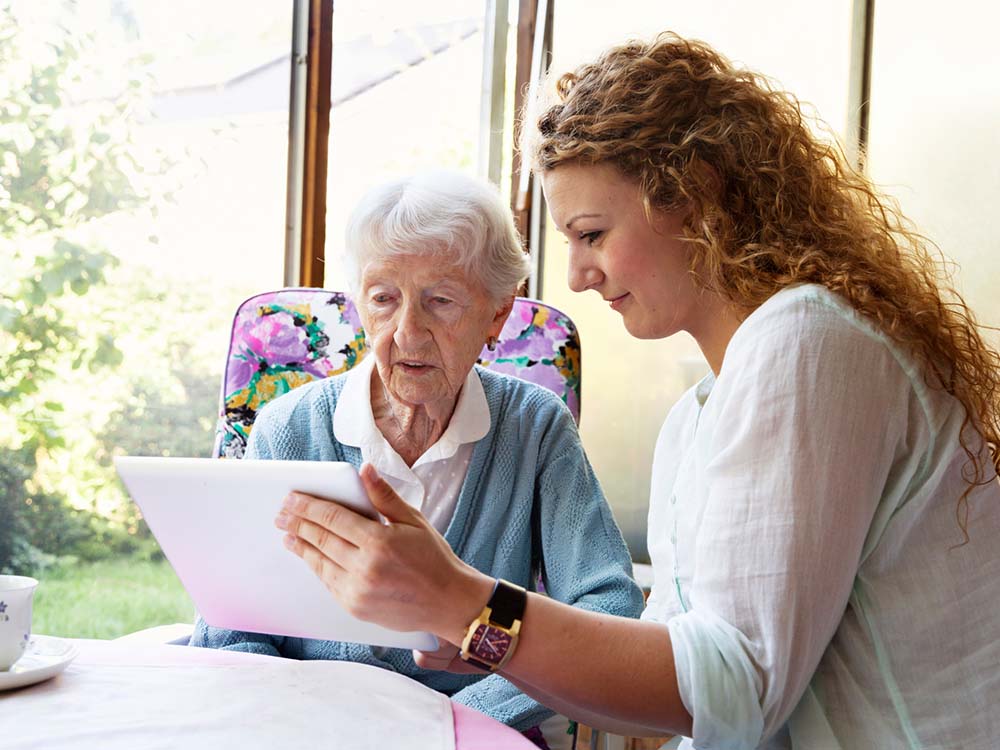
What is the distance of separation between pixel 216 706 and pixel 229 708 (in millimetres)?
14

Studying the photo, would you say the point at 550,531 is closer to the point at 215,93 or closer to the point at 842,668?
the point at 842,668

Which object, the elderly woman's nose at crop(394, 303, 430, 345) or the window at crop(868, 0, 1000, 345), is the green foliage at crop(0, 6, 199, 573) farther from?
the window at crop(868, 0, 1000, 345)

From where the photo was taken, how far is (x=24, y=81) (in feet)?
6.91

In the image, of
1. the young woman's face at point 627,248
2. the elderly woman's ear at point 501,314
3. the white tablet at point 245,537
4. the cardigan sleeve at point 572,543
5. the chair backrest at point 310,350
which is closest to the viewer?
the white tablet at point 245,537

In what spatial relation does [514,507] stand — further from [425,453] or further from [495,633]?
[495,633]

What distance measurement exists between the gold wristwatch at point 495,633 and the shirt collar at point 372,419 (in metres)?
0.61

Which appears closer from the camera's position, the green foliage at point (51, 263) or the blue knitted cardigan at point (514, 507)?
the blue knitted cardigan at point (514, 507)

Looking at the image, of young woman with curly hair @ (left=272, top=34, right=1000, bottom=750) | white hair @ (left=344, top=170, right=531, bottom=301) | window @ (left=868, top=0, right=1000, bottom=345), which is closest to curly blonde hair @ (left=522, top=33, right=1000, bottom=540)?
young woman with curly hair @ (left=272, top=34, right=1000, bottom=750)

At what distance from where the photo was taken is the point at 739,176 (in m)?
1.09

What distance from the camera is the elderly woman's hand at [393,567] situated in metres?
0.89

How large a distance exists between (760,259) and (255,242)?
5.86 feet

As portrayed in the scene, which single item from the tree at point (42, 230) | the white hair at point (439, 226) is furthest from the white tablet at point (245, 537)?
the tree at point (42, 230)

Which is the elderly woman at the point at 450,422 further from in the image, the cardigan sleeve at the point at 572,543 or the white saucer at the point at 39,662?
the white saucer at the point at 39,662

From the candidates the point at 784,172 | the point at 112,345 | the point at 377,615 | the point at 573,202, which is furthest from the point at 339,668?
the point at 112,345
